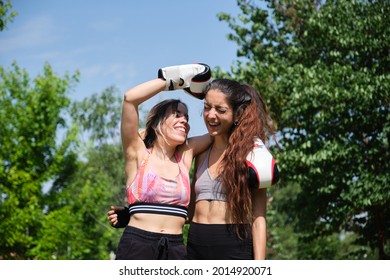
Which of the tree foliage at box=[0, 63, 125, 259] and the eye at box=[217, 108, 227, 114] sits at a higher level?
the tree foliage at box=[0, 63, 125, 259]

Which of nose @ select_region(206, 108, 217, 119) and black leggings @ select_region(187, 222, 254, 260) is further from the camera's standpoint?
nose @ select_region(206, 108, 217, 119)

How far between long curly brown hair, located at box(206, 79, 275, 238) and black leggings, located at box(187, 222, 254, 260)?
0.20 ft

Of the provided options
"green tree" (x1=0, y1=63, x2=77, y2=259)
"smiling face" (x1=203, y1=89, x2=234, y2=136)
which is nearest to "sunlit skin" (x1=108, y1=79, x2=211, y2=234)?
"smiling face" (x1=203, y1=89, x2=234, y2=136)

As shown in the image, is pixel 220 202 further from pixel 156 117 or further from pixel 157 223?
pixel 156 117

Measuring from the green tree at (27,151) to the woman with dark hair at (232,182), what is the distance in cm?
1773

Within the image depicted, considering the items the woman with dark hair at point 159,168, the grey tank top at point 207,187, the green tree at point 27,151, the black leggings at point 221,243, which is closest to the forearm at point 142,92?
the woman with dark hair at point 159,168

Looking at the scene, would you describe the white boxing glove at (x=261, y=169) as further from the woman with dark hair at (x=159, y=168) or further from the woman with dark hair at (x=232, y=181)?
the woman with dark hair at (x=159, y=168)

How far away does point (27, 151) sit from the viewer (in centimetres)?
2306

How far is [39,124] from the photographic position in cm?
2419

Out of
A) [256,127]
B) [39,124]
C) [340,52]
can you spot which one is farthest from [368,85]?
[39,124]

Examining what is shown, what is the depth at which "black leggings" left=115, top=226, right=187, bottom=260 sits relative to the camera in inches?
177

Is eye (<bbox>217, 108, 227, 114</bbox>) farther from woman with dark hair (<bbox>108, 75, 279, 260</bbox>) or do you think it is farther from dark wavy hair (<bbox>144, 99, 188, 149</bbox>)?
dark wavy hair (<bbox>144, 99, 188, 149</bbox>)
